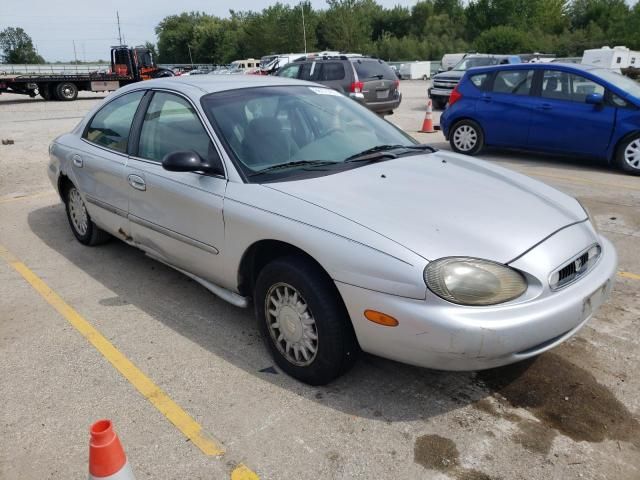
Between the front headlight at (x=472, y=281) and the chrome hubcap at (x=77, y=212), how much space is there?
3676 millimetres

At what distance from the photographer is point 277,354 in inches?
122

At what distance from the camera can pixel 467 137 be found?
9.52 metres

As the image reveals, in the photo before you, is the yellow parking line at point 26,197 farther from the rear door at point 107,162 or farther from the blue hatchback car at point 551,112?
the blue hatchback car at point 551,112

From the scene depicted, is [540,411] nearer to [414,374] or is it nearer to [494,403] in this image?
[494,403]

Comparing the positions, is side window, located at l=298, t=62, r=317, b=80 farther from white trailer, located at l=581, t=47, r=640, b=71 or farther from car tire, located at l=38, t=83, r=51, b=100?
white trailer, located at l=581, t=47, r=640, b=71

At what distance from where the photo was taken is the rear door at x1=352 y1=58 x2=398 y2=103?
13117 mm

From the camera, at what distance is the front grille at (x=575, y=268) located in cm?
258

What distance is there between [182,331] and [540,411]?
219cm

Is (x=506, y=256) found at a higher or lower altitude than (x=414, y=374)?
higher

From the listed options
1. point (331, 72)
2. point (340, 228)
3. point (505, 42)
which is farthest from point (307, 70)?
point (505, 42)

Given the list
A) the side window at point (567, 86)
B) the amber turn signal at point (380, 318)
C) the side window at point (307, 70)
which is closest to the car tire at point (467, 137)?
the side window at point (567, 86)

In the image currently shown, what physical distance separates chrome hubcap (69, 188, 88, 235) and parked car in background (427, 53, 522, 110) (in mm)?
13407

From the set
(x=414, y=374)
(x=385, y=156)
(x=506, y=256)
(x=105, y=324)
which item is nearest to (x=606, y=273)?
(x=506, y=256)

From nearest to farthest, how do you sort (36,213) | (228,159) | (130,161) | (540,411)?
(540,411) < (228,159) < (130,161) < (36,213)
